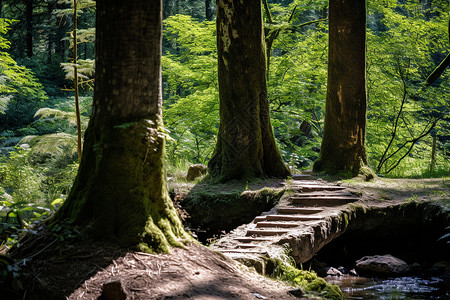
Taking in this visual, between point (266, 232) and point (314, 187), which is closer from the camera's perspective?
point (266, 232)

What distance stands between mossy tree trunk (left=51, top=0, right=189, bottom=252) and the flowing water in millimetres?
3146

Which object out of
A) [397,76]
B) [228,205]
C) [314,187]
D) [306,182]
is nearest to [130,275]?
[228,205]

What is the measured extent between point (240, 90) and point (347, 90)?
114 inches

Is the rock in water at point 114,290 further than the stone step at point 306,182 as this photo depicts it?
No

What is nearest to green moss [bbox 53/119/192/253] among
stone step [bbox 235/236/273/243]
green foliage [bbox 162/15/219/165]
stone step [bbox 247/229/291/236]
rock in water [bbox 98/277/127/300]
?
rock in water [bbox 98/277/127/300]

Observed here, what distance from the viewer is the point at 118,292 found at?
313cm

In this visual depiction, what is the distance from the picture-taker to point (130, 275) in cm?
346

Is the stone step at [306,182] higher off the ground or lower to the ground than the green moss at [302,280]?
higher

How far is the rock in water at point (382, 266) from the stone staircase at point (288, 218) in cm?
106

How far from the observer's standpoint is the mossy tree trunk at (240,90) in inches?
354

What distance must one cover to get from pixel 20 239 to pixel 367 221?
18.8ft

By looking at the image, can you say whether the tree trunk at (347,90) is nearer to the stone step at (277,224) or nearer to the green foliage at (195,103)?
the stone step at (277,224)

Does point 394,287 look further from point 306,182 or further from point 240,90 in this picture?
point 240,90

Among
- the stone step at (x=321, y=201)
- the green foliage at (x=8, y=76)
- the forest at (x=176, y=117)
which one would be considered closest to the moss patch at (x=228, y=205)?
the stone step at (x=321, y=201)
